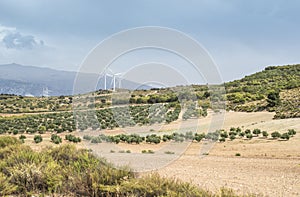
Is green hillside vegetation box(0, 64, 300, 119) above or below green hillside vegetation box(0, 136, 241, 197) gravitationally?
above

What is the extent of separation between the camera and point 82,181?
9.91m

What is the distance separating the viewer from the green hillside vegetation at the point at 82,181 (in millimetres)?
8711

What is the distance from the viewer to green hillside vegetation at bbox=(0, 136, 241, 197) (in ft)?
28.6

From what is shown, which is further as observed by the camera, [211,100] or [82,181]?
[211,100]

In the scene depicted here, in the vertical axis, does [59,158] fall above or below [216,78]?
below

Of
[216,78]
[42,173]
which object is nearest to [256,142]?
[216,78]

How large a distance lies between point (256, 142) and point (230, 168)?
16283 mm

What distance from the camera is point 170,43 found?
11.4 m

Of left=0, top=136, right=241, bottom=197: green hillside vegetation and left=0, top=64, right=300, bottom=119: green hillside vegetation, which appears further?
left=0, top=64, right=300, bottom=119: green hillside vegetation

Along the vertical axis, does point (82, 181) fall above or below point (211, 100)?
below

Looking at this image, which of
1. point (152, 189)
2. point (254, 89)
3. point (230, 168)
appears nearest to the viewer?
point (152, 189)

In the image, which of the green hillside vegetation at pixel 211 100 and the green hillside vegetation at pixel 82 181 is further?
the green hillside vegetation at pixel 211 100

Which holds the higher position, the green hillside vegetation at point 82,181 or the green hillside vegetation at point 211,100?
the green hillside vegetation at point 211,100

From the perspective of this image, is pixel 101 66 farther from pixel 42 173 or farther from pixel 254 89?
pixel 254 89
